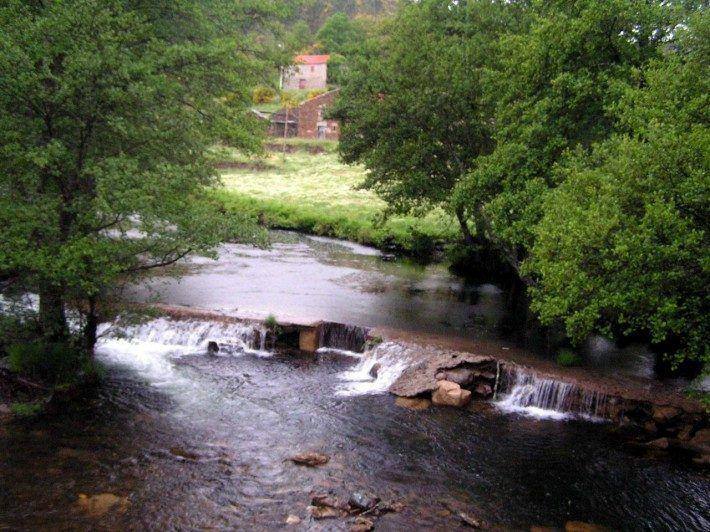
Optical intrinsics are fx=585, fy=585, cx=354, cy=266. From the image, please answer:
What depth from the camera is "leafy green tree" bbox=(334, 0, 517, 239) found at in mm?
24641

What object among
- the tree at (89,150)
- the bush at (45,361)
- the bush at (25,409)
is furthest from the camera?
the bush at (45,361)

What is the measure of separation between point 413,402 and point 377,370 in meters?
2.19

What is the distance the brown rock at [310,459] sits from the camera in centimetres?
1167

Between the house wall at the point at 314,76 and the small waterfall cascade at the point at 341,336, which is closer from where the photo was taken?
the small waterfall cascade at the point at 341,336

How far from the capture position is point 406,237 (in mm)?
38250

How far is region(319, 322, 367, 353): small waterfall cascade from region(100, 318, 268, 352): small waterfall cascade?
197 cm

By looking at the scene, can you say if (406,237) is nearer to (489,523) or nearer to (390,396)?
(390,396)

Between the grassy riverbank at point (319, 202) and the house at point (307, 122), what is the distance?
4257 millimetres

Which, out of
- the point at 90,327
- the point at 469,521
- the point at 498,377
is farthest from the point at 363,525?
the point at 90,327

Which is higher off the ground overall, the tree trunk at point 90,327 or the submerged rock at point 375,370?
the tree trunk at point 90,327

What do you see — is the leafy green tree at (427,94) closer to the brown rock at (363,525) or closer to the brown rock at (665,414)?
the brown rock at (665,414)

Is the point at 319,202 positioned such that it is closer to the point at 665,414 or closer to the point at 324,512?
the point at 665,414

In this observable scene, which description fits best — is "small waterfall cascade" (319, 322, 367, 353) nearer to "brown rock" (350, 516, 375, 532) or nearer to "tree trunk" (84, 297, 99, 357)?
"tree trunk" (84, 297, 99, 357)

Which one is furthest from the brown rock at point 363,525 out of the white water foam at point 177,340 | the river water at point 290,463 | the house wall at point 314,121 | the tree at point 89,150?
the house wall at point 314,121
